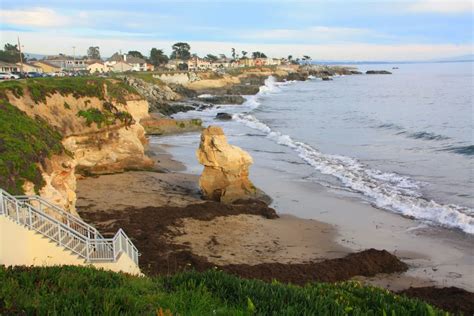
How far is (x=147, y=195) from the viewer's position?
23.2 metres

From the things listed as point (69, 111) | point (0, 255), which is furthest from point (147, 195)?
point (0, 255)

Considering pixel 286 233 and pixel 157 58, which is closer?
pixel 286 233

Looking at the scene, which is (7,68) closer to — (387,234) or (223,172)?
(223,172)

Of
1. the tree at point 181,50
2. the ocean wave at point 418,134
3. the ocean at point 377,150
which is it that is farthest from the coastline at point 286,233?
the tree at point 181,50

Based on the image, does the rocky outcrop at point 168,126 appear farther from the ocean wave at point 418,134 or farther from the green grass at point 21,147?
the green grass at point 21,147

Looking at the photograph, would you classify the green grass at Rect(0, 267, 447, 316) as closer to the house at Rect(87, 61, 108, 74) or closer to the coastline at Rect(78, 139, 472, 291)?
the coastline at Rect(78, 139, 472, 291)

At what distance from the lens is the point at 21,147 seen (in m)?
16.5

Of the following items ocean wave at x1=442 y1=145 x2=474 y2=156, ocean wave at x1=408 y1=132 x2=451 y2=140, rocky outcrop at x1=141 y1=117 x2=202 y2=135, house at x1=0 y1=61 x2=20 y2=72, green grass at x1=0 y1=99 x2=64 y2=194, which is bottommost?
ocean wave at x1=442 y1=145 x2=474 y2=156

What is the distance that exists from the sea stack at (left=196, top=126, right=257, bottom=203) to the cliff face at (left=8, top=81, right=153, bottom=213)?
6167 mm

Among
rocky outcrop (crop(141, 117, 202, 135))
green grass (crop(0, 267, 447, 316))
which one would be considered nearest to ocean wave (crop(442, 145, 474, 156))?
rocky outcrop (crop(141, 117, 202, 135))

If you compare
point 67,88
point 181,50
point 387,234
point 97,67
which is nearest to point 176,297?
point 387,234

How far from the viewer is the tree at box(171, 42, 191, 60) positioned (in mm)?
186500

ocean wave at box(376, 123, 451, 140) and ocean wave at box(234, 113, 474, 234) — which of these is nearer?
ocean wave at box(234, 113, 474, 234)

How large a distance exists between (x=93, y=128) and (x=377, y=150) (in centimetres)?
2201
